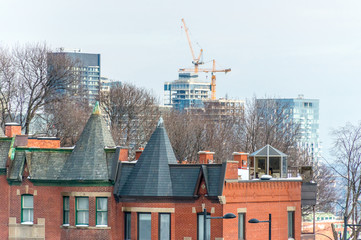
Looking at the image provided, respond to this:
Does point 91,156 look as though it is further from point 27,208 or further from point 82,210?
point 27,208

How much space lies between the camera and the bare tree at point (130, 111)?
399ft

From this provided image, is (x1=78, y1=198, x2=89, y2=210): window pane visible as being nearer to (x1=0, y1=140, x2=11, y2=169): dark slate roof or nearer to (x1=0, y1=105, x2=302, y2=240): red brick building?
(x1=0, y1=105, x2=302, y2=240): red brick building

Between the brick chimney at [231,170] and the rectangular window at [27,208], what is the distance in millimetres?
12324

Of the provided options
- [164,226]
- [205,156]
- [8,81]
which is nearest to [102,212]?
[164,226]

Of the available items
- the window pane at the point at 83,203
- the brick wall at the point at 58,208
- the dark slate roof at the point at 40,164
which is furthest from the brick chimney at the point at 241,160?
the dark slate roof at the point at 40,164

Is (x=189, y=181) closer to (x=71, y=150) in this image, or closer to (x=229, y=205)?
(x=229, y=205)

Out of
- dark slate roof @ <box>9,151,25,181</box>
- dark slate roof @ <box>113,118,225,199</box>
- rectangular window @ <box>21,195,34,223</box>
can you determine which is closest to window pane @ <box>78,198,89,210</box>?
dark slate roof @ <box>113,118,225,199</box>

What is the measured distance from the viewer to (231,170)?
198 feet

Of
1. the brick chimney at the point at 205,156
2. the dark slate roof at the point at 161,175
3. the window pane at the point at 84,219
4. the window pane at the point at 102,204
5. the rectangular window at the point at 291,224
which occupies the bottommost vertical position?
the rectangular window at the point at 291,224

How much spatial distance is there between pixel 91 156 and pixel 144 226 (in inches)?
212

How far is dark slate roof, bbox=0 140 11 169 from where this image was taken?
63.4 metres

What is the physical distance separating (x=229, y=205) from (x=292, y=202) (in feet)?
22.9

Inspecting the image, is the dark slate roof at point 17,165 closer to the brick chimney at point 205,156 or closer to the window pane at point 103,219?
the window pane at point 103,219

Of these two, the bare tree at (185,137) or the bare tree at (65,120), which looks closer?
the bare tree at (65,120)
